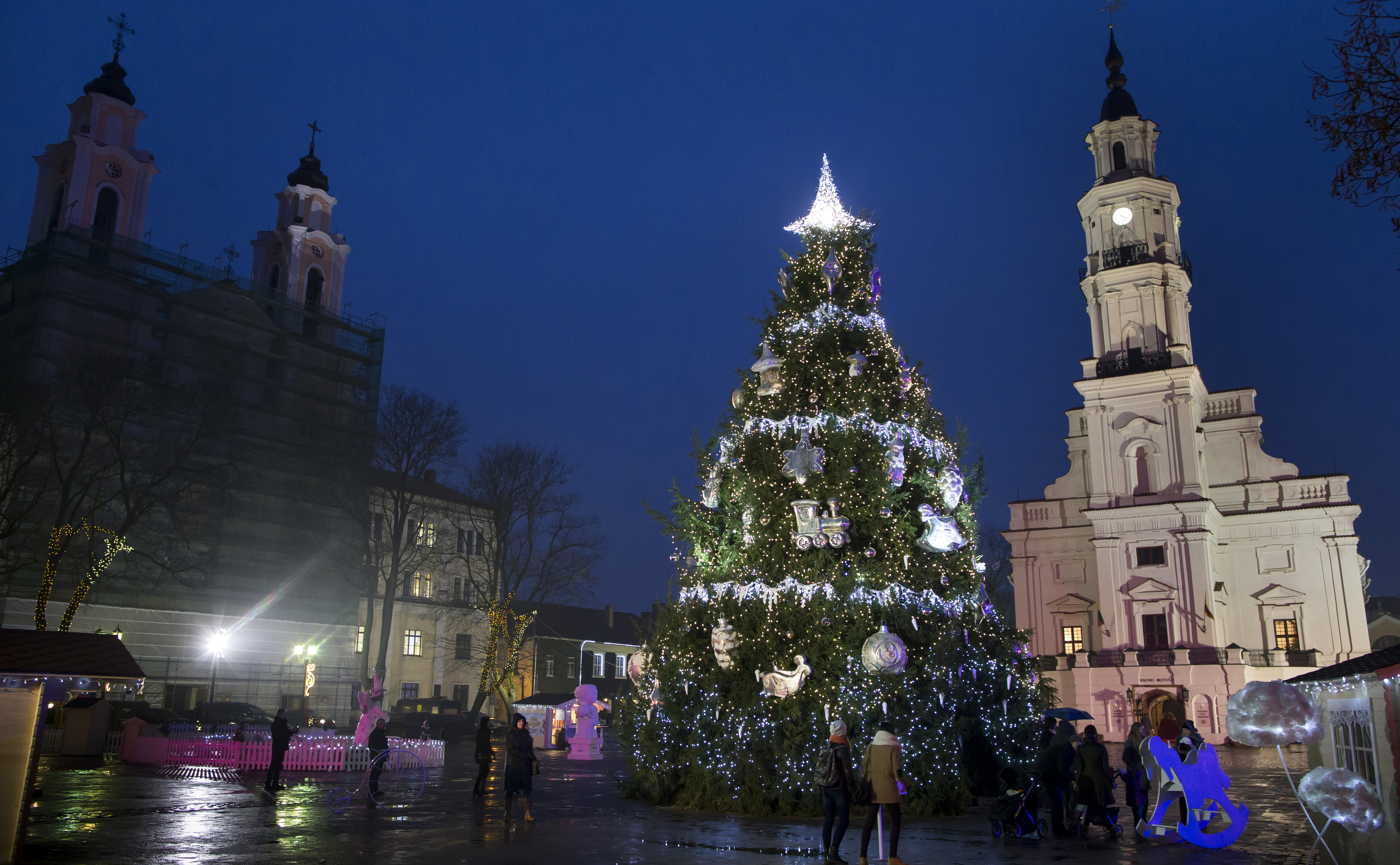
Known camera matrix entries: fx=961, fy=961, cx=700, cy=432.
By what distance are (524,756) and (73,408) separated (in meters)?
23.6

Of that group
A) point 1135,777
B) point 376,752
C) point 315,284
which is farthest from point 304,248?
point 1135,777

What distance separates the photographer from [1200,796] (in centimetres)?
1130

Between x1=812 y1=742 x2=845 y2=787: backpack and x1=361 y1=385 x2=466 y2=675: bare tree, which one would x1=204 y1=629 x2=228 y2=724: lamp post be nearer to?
x1=361 y1=385 x2=466 y2=675: bare tree

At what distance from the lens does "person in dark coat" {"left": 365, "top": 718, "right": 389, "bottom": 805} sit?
52.2ft

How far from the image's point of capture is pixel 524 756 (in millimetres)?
13320

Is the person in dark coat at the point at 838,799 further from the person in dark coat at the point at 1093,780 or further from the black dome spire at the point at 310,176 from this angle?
the black dome spire at the point at 310,176

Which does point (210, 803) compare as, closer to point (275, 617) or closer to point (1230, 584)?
point (275, 617)

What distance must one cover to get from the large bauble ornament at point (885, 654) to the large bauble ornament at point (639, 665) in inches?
158

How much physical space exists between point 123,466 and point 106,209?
2298 cm

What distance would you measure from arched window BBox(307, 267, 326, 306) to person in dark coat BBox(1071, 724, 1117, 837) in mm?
49316

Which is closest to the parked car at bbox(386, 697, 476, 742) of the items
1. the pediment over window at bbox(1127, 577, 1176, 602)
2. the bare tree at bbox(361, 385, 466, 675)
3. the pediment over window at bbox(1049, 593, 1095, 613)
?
the bare tree at bbox(361, 385, 466, 675)

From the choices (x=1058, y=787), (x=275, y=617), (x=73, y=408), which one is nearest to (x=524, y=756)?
(x=1058, y=787)

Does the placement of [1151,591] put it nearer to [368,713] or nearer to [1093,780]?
[1093,780]

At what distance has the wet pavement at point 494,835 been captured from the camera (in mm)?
10195
